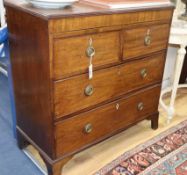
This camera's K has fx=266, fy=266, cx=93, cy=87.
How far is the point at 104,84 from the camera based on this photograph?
4.66 feet

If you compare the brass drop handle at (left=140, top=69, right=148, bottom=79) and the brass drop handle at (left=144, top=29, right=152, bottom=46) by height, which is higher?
the brass drop handle at (left=144, top=29, right=152, bottom=46)

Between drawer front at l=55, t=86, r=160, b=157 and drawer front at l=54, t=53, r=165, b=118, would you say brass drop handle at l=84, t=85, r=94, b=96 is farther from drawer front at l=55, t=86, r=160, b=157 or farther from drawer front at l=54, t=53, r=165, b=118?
drawer front at l=55, t=86, r=160, b=157

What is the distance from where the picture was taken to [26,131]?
1565 millimetres

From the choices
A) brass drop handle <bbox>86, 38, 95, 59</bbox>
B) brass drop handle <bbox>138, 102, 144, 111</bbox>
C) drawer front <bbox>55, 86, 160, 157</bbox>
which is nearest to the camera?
brass drop handle <bbox>86, 38, 95, 59</bbox>

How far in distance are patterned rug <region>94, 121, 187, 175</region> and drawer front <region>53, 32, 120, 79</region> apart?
0.65 meters

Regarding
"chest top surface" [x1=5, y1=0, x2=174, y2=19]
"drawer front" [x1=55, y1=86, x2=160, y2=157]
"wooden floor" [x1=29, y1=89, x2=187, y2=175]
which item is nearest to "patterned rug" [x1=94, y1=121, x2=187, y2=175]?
"wooden floor" [x1=29, y1=89, x2=187, y2=175]

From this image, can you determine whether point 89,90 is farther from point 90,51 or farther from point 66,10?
point 66,10

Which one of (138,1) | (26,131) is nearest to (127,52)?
(138,1)

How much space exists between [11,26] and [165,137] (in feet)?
4.14

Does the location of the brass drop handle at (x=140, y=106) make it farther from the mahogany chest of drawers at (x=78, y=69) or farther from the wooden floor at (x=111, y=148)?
the wooden floor at (x=111, y=148)

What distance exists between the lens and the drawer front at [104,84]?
4.15 feet

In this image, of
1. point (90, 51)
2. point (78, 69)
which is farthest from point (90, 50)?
point (78, 69)

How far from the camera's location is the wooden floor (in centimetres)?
160

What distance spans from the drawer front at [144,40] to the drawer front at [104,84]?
6 centimetres
